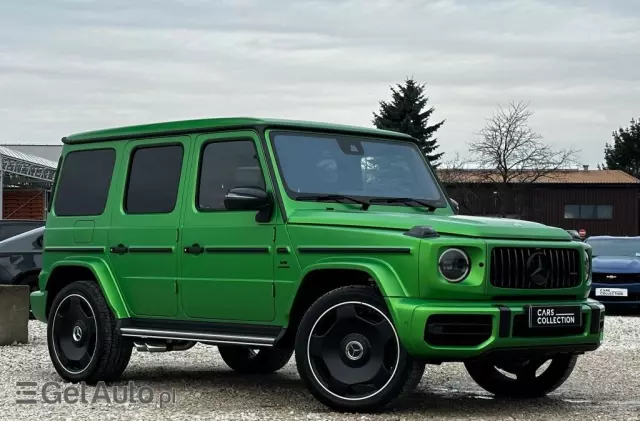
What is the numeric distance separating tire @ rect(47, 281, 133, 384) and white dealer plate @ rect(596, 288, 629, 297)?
11.7 metres

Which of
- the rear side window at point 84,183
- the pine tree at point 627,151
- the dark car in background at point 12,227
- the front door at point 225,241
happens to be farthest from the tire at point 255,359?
the pine tree at point 627,151

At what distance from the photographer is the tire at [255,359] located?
10.7 metres

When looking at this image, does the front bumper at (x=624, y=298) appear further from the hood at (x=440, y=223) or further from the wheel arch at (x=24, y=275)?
the hood at (x=440, y=223)

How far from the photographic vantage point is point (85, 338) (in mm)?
9578

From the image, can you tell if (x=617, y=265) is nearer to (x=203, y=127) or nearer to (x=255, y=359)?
(x=255, y=359)

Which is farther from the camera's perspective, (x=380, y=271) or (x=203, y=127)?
(x=203, y=127)

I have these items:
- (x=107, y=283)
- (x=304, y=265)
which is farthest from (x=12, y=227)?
(x=304, y=265)

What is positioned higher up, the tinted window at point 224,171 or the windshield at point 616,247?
the tinted window at point 224,171

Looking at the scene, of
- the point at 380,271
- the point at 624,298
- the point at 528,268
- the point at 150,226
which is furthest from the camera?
the point at 624,298

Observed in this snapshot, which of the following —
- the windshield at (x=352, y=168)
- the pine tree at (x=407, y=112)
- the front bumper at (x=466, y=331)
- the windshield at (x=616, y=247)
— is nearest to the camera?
the front bumper at (x=466, y=331)

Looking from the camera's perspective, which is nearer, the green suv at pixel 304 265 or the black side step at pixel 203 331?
the green suv at pixel 304 265

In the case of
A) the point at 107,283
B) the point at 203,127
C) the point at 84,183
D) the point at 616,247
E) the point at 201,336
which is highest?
the point at 203,127
